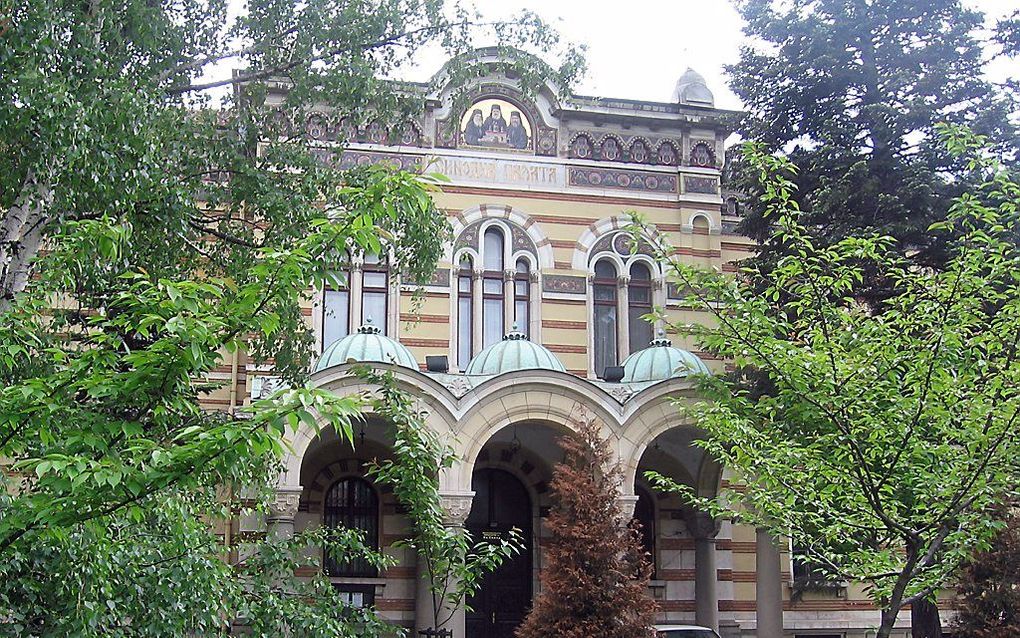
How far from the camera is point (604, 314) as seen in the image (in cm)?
2189

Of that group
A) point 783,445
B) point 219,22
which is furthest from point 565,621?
point 219,22

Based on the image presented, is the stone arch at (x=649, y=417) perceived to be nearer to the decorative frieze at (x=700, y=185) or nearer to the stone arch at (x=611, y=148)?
the decorative frieze at (x=700, y=185)

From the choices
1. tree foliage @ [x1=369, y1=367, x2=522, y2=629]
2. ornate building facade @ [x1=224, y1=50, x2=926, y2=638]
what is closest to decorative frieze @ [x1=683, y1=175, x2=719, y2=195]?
ornate building facade @ [x1=224, y1=50, x2=926, y2=638]

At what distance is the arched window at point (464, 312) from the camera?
2103 cm

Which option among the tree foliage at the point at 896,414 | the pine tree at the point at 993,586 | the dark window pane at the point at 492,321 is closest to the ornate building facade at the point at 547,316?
the dark window pane at the point at 492,321

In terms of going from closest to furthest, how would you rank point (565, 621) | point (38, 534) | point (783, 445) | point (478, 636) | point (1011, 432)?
point (38, 534)
point (1011, 432)
point (783, 445)
point (565, 621)
point (478, 636)

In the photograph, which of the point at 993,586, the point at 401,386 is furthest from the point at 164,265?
the point at 993,586

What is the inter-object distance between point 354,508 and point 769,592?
288 inches

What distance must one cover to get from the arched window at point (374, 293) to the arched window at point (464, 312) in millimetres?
1326

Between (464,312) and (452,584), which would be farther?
(464,312)

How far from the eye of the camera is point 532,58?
44.9ft

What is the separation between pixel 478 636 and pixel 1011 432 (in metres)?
12.8

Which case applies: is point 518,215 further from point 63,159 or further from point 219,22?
point 63,159

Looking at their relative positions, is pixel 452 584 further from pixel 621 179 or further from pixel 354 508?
pixel 621 179
